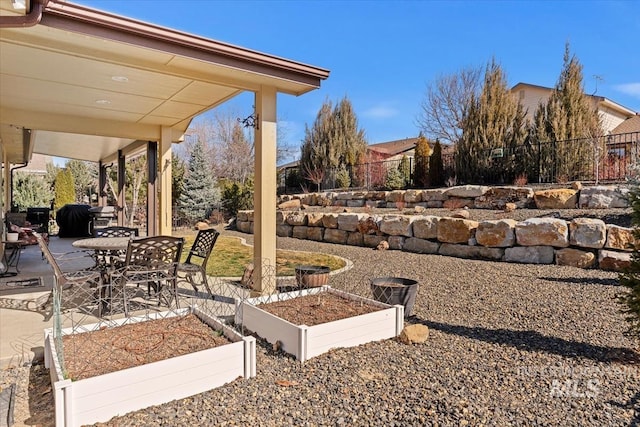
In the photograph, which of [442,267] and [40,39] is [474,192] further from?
[40,39]

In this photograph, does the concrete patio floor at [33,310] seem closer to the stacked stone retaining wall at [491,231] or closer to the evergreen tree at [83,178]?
the stacked stone retaining wall at [491,231]

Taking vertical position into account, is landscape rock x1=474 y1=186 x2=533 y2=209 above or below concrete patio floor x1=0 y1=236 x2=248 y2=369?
above

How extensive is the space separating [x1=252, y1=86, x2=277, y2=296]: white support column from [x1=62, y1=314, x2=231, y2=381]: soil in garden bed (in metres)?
1.28

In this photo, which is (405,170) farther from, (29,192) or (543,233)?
(29,192)

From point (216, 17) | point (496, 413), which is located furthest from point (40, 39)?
point (216, 17)

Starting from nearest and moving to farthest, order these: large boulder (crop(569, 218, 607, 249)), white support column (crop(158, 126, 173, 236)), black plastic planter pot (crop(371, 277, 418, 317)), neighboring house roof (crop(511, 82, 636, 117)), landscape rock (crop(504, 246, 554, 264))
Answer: black plastic planter pot (crop(371, 277, 418, 317)) → large boulder (crop(569, 218, 607, 249)) → landscape rock (crop(504, 246, 554, 264)) → white support column (crop(158, 126, 173, 236)) → neighboring house roof (crop(511, 82, 636, 117))

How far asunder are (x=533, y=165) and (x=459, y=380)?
351 inches

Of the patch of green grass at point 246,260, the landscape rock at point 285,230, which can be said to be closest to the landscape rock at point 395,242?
the patch of green grass at point 246,260

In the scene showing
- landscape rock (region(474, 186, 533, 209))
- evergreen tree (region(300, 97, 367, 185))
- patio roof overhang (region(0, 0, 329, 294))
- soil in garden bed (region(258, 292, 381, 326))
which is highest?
evergreen tree (region(300, 97, 367, 185))

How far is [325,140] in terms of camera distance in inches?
647

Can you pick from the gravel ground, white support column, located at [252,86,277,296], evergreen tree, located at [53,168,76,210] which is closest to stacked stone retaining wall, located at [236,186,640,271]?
the gravel ground

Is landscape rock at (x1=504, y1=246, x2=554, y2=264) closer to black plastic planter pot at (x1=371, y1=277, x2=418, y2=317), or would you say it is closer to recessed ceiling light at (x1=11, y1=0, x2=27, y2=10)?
black plastic planter pot at (x1=371, y1=277, x2=418, y2=317)

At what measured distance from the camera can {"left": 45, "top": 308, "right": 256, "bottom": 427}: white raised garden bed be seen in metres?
2.06

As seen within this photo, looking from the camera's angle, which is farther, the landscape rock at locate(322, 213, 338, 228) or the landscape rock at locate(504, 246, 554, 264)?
the landscape rock at locate(322, 213, 338, 228)
